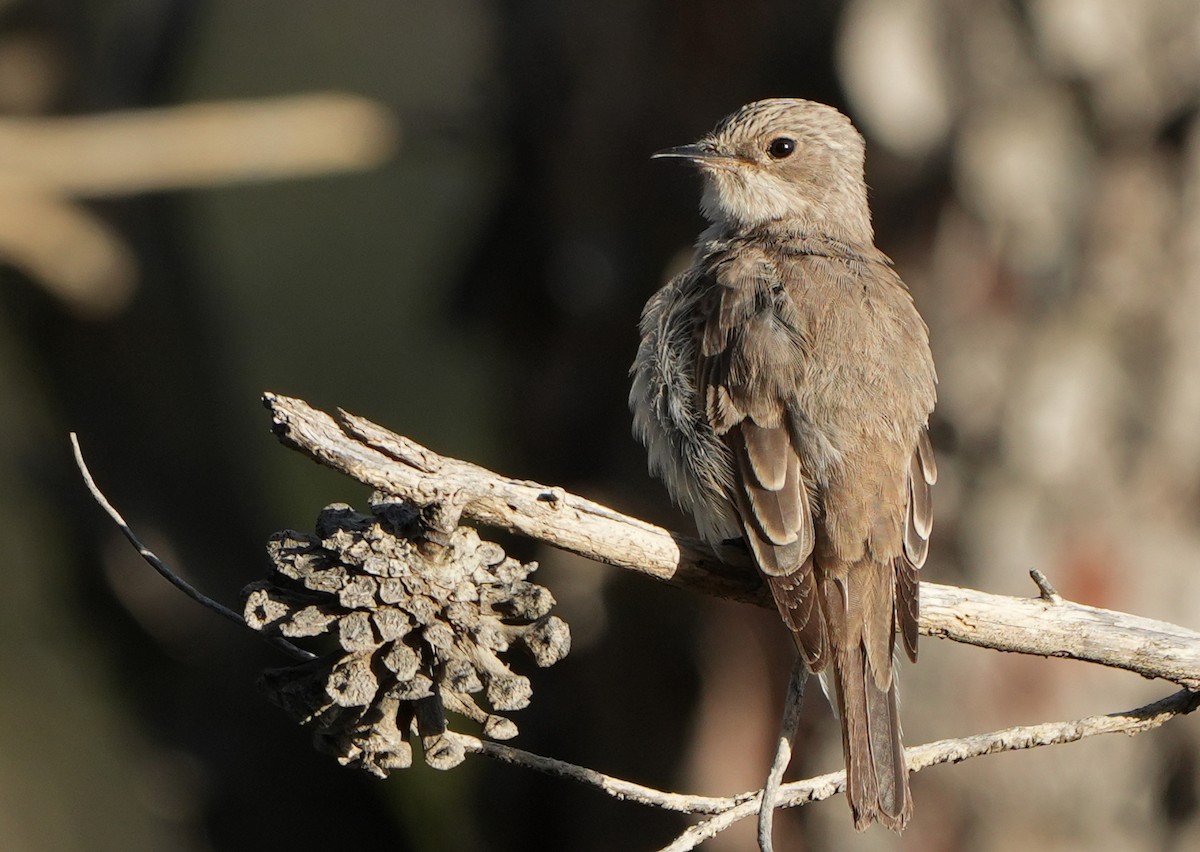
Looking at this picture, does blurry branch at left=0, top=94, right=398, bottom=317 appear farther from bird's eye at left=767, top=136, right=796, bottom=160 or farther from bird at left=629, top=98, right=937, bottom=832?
bird at left=629, top=98, right=937, bottom=832

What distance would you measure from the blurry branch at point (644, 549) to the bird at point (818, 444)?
180 millimetres

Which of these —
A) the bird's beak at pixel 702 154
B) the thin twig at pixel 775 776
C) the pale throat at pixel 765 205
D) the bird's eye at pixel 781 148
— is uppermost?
the bird's eye at pixel 781 148

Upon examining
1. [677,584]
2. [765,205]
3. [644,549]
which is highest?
[765,205]

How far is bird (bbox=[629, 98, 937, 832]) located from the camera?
152 inches

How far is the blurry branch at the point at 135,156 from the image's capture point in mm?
6527

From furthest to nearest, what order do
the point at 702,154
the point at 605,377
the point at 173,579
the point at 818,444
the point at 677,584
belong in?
1. the point at 605,377
2. the point at 702,154
3. the point at 818,444
4. the point at 677,584
5. the point at 173,579

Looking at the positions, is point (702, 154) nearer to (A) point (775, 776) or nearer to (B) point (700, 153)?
(B) point (700, 153)

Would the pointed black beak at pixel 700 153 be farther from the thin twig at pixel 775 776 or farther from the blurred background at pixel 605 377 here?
the thin twig at pixel 775 776

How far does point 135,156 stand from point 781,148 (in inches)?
119

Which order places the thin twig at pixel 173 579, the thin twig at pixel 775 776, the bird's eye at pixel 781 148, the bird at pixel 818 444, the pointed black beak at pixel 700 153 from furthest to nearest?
the bird's eye at pixel 781 148 < the pointed black beak at pixel 700 153 < the bird at pixel 818 444 < the thin twig at pixel 775 776 < the thin twig at pixel 173 579

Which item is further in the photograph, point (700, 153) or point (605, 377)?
point (605, 377)

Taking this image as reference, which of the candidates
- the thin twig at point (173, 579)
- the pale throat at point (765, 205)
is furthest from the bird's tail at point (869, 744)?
the pale throat at point (765, 205)

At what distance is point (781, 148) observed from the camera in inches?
216

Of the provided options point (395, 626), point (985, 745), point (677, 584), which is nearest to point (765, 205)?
point (677, 584)
